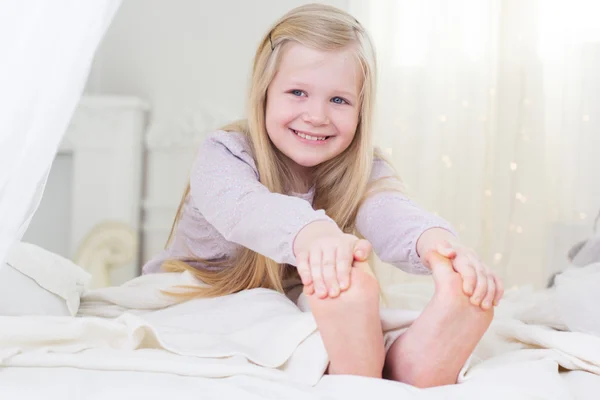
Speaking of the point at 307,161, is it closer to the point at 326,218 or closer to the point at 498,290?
the point at 326,218

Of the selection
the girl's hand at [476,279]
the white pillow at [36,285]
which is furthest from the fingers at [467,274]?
the white pillow at [36,285]

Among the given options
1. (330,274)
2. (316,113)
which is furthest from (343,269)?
(316,113)

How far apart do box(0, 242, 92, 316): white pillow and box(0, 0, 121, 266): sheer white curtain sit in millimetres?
422

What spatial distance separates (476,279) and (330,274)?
0.17m

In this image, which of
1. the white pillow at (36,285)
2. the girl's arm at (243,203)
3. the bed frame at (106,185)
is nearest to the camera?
the girl's arm at (243,203)

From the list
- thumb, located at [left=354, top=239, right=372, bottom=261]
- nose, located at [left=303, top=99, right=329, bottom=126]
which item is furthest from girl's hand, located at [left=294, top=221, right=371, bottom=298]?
nose, located at [left=303, top=99, right=329, bottom=126]

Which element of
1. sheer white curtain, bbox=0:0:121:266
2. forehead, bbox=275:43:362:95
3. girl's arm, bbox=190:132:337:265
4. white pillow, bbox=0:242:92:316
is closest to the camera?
sheer white curtain, bbox=0:0:121:266

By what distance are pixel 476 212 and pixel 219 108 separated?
846 mm

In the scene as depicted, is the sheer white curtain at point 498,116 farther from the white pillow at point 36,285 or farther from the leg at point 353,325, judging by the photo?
the leg at point 353,325

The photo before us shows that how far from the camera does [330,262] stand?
0.83 meters

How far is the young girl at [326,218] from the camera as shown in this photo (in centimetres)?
85

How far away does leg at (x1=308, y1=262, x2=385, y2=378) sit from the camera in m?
0.83

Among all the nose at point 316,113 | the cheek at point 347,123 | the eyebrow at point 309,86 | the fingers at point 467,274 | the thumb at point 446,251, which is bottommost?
the fingers at point 467,274

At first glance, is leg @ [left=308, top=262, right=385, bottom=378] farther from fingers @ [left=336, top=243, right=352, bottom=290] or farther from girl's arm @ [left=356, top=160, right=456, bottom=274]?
girl's arm @ [left=356, top=160, right=456, bottom=274]
